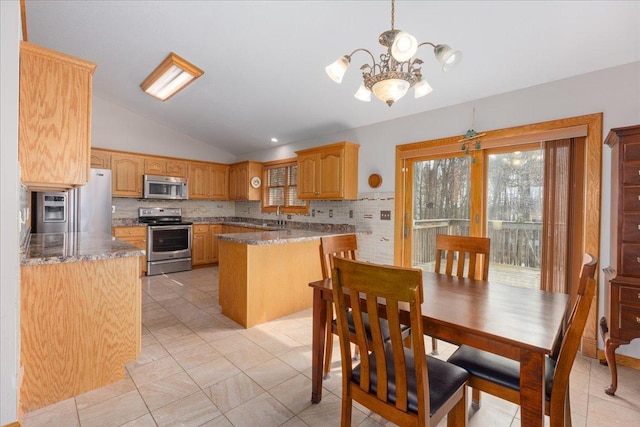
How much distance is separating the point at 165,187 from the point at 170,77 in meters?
2.32

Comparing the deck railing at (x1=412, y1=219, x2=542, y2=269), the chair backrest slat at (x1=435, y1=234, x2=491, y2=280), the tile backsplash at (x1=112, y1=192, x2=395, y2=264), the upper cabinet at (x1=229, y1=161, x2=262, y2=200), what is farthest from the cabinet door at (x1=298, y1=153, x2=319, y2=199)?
the chair backrest slat at (x1=435, y1=234, x2=491, y2=280)

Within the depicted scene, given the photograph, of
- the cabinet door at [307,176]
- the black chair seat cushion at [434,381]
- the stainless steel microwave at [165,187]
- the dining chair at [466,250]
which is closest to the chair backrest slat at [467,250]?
the dining chair at [466,250]

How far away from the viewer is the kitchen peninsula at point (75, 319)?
69.2 inches

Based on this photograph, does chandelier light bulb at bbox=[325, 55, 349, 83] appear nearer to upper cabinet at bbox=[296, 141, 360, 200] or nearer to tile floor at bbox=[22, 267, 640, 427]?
tile floor at bbox=[22, 267, 640, 427]

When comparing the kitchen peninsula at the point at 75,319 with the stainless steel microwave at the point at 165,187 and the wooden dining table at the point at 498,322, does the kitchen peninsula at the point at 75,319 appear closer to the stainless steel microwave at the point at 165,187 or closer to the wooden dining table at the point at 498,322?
the wooden dining table at the point at 498,322

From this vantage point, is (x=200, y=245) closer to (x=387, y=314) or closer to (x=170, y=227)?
(x=170, y=227)

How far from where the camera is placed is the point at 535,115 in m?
2.77

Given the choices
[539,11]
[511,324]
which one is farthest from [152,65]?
[511,324]

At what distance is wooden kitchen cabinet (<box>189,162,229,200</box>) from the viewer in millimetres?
5988

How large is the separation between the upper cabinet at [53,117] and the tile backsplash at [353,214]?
317cm

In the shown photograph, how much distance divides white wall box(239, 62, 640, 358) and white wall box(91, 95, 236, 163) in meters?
3.81

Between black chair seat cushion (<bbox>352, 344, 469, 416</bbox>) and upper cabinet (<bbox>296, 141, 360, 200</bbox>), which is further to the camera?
upper cabinet (<bbox>296, 141, 360, 200</bbox>)

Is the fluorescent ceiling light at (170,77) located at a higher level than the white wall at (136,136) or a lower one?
higher

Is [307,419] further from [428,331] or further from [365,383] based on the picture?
[428,331]
